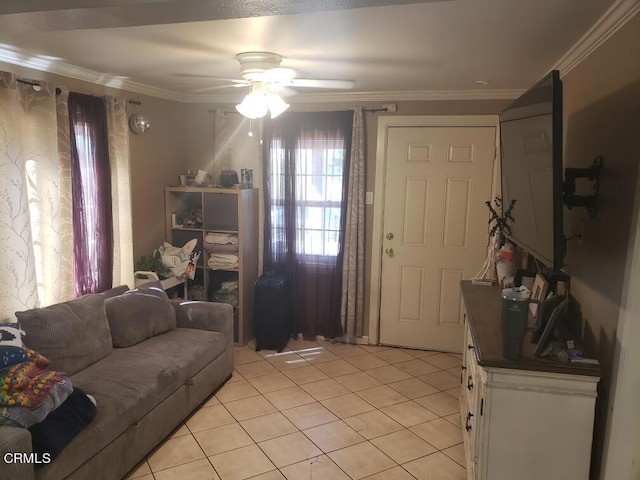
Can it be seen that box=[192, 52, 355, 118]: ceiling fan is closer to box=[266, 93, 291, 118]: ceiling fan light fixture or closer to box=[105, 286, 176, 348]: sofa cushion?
box=[266, 93, 291, 118]: ceiling fan light fixture

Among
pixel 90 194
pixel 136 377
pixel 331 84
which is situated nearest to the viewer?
pixel 136 377

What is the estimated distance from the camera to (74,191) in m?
3.16

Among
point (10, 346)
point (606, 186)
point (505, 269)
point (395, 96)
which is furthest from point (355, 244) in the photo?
point (10, 346)

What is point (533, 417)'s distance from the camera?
1.87 metres

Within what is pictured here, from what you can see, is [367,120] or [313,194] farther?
[313,194]

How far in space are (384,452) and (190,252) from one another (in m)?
2.37

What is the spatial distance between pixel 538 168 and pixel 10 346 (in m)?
2.45

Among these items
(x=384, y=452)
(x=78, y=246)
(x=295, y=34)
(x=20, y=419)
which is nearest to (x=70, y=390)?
(x=20, y=419)

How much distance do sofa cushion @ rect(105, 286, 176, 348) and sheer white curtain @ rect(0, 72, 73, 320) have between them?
40 cm

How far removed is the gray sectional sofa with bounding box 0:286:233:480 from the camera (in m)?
2.09

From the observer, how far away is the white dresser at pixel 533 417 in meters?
1.82

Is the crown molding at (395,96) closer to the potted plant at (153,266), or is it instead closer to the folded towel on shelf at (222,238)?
the folded towel on shelf at (222,238)

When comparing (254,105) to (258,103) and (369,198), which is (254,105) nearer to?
(258,103)

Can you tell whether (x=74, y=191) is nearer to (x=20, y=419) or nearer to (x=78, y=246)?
(x=78, y=246)
